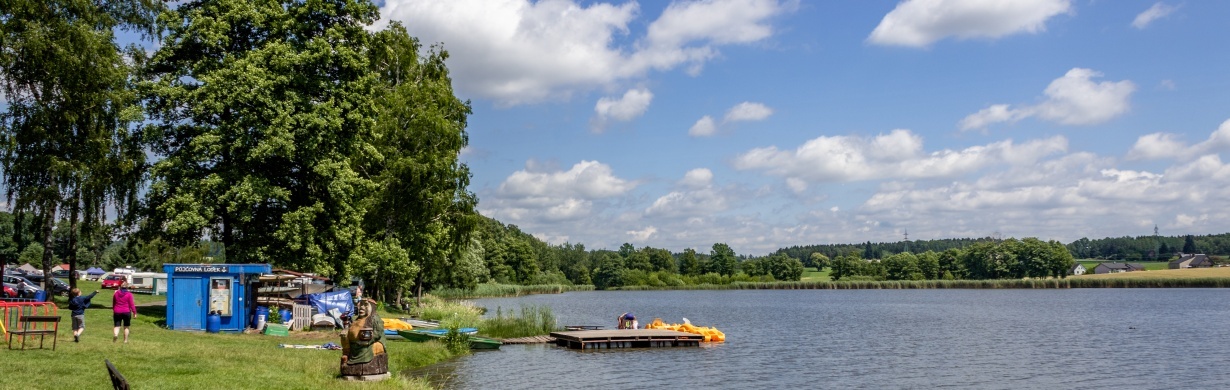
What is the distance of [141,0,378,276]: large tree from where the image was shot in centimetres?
3209

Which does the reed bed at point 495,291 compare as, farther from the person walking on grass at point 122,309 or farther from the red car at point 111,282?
the person walking on grass at point 122,309

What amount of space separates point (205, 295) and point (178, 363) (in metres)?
11.2

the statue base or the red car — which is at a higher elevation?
the red car

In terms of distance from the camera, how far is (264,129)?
3253cm

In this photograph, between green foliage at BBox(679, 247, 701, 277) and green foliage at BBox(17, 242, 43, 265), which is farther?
green foliage at BBox(679, 247, 701, 277)

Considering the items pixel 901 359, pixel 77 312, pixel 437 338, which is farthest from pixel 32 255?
pixel 901 359

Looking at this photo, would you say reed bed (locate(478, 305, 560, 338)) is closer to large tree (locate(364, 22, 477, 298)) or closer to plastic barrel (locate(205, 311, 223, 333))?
large tree (locate(364, 22, 477, 298))

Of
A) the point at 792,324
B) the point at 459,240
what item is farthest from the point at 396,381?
the point at 792,324

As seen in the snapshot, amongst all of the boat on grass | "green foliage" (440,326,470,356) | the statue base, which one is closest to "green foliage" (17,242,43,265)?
the boat on grass

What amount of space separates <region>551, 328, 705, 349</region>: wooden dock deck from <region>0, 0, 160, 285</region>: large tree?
18402 mm

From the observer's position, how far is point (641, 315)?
6888 cm

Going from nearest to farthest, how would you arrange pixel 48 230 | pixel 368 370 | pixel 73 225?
pixel 368 370 → pixel 48 230 → pixel 73 225

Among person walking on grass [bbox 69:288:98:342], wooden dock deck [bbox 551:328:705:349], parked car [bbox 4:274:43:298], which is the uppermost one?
parked car [bbox 4:274:43:298]

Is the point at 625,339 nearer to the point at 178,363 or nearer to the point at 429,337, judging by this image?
the point at 429,337
